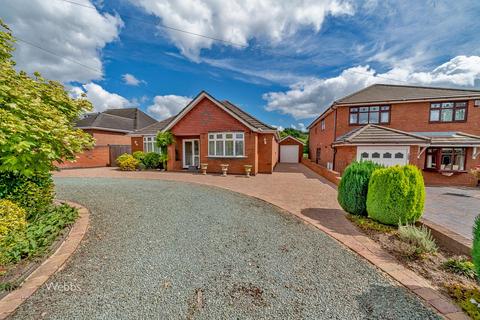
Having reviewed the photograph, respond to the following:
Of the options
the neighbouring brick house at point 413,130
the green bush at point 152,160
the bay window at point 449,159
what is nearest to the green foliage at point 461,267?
the neighbouring brick house at point 413,130

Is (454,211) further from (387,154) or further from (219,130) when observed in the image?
(219,130)

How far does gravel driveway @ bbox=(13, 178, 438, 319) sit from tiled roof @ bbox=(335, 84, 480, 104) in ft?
48.8

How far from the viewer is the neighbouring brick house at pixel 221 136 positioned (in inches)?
521

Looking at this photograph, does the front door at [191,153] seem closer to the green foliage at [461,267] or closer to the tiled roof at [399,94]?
the tiled roof at [399,94]

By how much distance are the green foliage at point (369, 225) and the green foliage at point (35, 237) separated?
688 cm

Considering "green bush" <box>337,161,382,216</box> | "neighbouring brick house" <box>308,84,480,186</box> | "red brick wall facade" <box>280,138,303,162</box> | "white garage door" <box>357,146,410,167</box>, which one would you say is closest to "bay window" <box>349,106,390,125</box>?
"neighbouring brick house" <box>308,84,480,186</box>

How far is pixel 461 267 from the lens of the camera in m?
3.06

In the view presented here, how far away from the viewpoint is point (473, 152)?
1181 centimetres

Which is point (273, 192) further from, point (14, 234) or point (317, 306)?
point (14, 234)

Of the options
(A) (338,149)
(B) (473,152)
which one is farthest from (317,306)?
(B) (473,152)

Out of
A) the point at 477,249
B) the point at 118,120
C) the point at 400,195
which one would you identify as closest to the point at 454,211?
the point at 400,195

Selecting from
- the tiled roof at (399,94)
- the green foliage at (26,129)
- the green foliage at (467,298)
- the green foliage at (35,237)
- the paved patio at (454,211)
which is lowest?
the paved patio at (454,211)

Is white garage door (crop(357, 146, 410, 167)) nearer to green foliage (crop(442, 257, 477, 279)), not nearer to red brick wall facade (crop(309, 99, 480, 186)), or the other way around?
red brick wall facade (crop(309, 99, 480, 186))

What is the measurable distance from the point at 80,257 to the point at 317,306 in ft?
13.0
